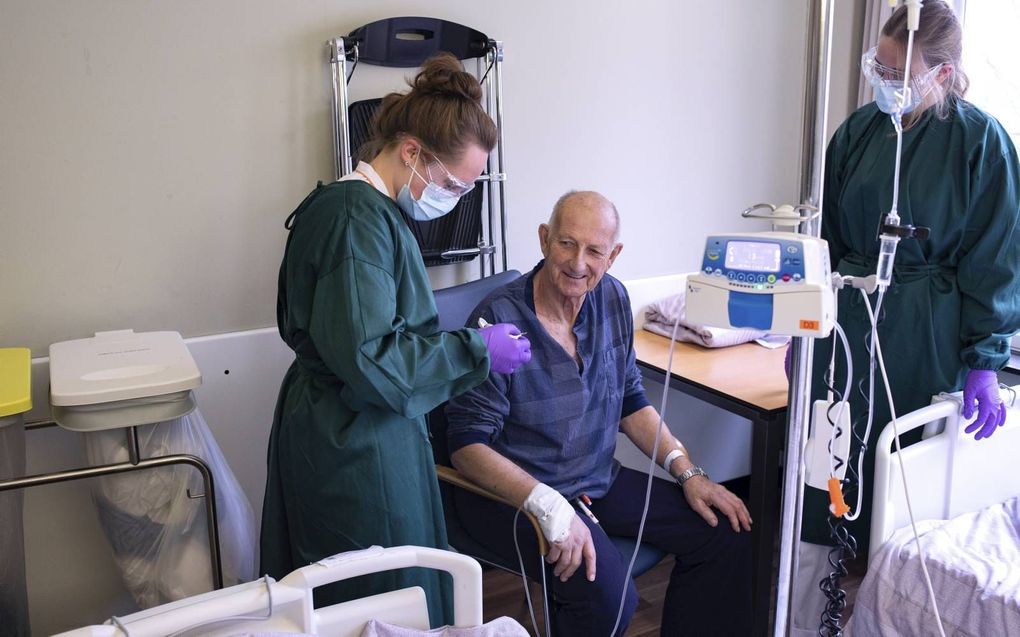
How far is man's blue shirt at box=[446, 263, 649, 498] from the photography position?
1.76 meters

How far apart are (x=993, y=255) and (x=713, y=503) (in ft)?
2.60

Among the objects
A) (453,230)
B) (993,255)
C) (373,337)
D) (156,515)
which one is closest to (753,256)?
(373,337)

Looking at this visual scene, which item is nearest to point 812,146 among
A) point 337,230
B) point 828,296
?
point 828,296

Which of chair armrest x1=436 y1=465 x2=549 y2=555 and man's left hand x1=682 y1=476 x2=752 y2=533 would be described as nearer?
chair armrest x1=436 y1=465 x2=549 y2=555

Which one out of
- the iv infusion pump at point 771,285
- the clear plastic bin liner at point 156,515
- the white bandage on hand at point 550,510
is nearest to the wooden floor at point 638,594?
the white bandage on hand at point 550,510

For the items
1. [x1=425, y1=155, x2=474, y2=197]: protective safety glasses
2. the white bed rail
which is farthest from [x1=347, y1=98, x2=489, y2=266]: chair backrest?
the white bed rail

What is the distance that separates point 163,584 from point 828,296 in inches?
55.6

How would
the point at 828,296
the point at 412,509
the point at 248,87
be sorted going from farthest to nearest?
the point at 248,87 → the point at 412,509 → the point at 828,296

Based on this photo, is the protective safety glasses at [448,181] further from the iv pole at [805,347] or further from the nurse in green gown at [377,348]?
the iv pole at [805,347]

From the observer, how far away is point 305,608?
1.08 meters

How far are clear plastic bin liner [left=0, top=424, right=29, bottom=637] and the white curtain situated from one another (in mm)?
2640

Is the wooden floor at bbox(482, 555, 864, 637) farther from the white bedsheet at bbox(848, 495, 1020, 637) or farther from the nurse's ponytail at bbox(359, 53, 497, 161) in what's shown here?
the nurse's ponytail at bbox(359, 53, 497, 161)

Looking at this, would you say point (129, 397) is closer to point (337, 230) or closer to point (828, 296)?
point (337, 230)

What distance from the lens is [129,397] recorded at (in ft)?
5.15
